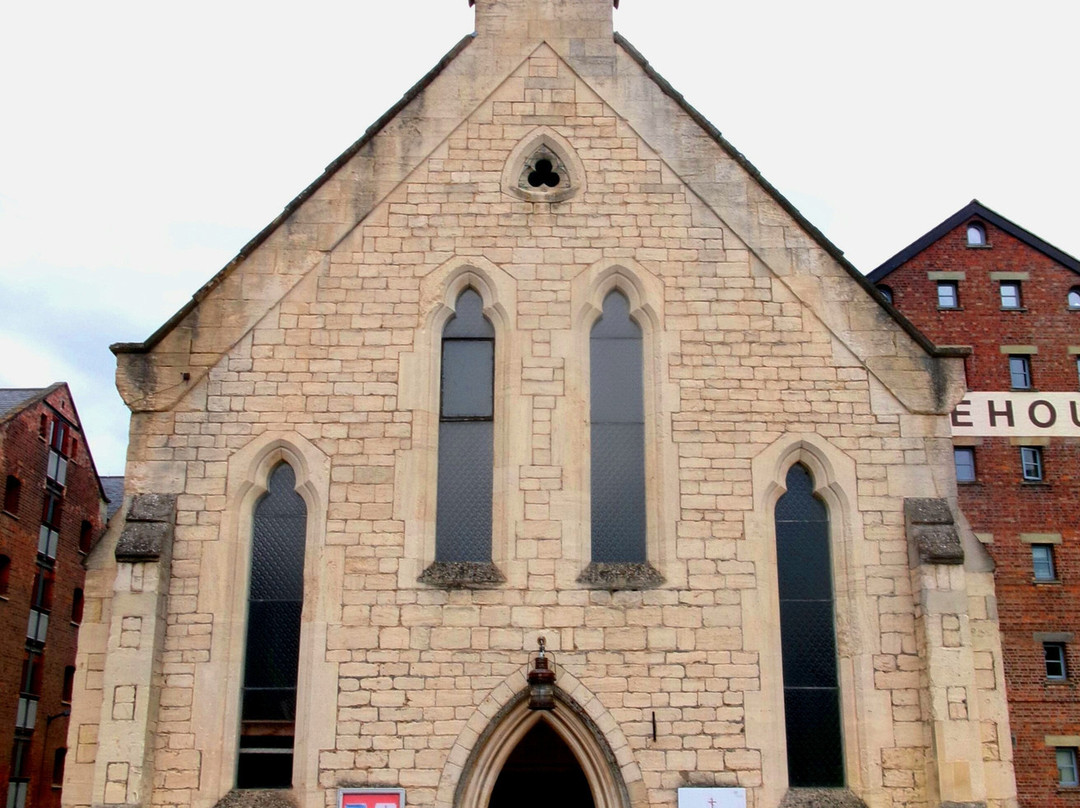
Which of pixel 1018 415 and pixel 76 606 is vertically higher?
pixel 1018 415

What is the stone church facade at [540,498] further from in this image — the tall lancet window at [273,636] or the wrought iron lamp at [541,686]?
the wrought iron lamp at [541,686]

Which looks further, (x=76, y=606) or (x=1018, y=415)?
(x=76, y=606)

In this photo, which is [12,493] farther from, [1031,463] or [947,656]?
[947,656]

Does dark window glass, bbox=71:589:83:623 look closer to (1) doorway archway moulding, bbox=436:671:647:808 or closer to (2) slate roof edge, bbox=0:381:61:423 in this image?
(2) slate roof edge, bbox=0:381:61:423

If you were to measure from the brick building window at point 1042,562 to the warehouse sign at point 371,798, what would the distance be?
23183mm

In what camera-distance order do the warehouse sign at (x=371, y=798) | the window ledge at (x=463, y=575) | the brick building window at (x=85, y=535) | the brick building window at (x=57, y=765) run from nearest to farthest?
1. the warehouse sign at (x=371, y=798)
2. the window ledge at (x=463, y=575)
3. the brick building window at (x=57, y=765)
4. the brick building window at (x=85, y=535)

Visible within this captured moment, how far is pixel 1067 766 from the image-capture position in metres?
28.0

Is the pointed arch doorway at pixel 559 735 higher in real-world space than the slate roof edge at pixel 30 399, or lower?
lower

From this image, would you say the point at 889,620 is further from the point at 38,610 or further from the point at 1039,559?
the point at 38,610

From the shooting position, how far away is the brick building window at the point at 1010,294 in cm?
3219

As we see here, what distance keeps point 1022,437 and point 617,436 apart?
2184cm

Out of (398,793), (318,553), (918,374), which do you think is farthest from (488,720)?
(918,374)

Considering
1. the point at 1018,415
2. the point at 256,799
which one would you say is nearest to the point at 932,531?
the point at 256,799

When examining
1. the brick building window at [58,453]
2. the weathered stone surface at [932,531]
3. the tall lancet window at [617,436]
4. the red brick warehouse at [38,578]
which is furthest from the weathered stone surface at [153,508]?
the brick building window at [58,453]
